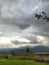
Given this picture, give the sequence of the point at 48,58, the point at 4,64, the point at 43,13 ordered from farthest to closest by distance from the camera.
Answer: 1. the point at 48,58
2. the point at 4,64
3. the point at 43,13

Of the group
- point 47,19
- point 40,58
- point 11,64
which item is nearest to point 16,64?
point 11,64

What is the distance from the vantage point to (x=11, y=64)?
24.2 m

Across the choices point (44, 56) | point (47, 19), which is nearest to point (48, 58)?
point (44, 56)

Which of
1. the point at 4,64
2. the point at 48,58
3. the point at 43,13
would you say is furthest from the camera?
the point at 48,58

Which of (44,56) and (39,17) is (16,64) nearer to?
(44,56)

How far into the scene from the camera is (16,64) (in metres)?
24.4

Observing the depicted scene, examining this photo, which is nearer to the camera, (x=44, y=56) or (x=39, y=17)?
(x=39, y=17)

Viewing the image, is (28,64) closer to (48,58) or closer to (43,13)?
(48,58)

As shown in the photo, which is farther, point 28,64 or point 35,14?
point 28,64

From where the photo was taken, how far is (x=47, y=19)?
10.2 meters

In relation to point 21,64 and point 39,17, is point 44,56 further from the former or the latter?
point 39,17

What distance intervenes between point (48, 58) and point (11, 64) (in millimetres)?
12071

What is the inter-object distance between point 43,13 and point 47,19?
1.48 feet

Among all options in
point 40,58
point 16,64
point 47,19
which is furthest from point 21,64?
point 47,19
